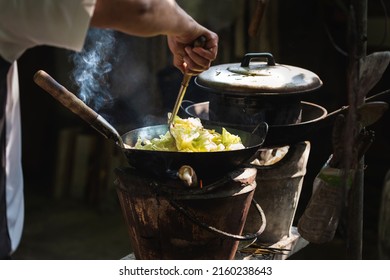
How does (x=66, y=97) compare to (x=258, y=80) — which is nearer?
(x=66, y=97)

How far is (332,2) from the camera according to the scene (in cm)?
720

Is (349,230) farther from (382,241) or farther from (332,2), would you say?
(332,2)

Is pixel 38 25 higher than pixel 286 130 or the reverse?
higher

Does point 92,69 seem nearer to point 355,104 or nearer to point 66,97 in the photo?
point 66,97

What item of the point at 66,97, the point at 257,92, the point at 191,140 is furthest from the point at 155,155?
the point at 257,92

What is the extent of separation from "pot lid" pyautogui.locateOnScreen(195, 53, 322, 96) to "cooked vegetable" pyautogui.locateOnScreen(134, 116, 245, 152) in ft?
1.43

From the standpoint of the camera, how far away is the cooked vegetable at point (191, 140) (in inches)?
144

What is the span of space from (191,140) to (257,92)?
75cm

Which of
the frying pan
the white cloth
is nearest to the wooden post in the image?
the frying pan

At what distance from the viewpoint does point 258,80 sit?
4.25 metres

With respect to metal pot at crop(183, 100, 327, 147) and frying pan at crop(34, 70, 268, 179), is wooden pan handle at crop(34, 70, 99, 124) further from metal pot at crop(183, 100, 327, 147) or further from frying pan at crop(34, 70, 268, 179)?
metal pot at crop(183, 100, 327, 147)

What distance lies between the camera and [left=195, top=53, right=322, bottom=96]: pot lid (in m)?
4.17

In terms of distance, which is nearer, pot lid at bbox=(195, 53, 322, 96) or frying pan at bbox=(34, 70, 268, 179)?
frying pan at bbox=(34, 70, 268, 179)
